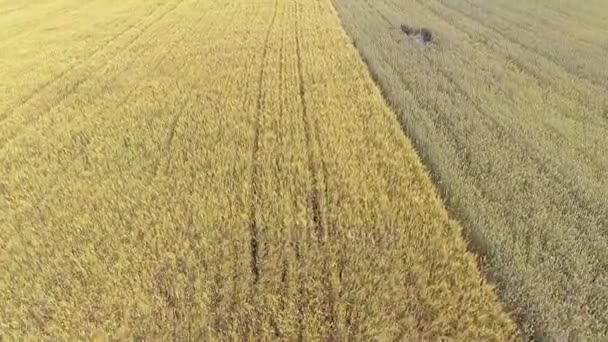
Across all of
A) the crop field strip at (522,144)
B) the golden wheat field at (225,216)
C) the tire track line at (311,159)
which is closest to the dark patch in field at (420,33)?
the crop field strip at (522,144)

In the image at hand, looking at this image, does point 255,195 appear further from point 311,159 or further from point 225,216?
point 311,159

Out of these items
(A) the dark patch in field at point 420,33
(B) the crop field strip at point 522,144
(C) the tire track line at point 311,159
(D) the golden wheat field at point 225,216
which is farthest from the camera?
(A) the dark patch in field at point 420,33

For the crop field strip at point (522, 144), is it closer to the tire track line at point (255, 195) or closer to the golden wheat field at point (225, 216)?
the golden wheat field at point (225, 216)

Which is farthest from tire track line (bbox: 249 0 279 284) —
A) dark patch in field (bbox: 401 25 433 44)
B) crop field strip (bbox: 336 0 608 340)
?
dark patch in field (bbox: 401 25 433 44)

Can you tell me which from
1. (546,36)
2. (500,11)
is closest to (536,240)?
(546,36)

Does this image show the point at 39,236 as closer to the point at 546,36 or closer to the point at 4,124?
the point at 4,124

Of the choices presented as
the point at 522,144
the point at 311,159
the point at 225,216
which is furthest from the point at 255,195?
the point at 522,144
